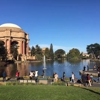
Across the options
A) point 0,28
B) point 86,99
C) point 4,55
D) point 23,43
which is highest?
point 0,28

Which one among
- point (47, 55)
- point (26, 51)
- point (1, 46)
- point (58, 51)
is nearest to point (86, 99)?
point (1, 46)

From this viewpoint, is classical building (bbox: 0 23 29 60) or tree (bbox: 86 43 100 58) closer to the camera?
classical building (bbox: 0 23 29 60)

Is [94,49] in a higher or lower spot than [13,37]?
lower

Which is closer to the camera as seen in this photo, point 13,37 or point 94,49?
point 13,37

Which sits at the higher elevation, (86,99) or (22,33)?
(22,33)

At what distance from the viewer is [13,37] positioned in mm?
120750

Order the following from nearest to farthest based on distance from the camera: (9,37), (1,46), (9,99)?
(9,99) → (1,46) → (9,37)

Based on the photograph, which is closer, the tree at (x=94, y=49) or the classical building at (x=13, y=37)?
the classical building at (x=13, y=37)

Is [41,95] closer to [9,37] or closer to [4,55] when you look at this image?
[4,55]

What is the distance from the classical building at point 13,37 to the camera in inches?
4631

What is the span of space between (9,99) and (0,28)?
11612 cm

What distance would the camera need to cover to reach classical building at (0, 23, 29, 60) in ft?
386

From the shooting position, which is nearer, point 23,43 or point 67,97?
point 67,97

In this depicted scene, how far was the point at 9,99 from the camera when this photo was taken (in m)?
10.8
